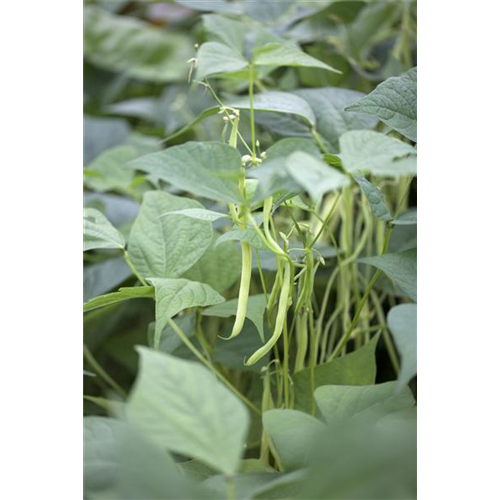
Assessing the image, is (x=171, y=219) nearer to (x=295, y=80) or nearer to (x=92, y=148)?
(x=295, y=80)

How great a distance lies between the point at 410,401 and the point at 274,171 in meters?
0.14

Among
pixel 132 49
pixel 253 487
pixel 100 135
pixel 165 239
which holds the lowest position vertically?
pixel 253 487

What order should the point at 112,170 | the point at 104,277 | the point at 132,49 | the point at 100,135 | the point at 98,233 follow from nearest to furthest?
the point at 98,233 → the point at 104,277 → the point at 112,170 → the point at 100,135 → the point at 132,49

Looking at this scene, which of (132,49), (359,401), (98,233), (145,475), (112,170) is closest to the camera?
(145,475)

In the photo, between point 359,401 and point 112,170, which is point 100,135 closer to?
point 112,170

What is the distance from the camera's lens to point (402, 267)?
35cm

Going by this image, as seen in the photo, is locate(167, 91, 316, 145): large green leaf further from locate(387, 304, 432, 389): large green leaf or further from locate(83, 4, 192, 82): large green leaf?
locate(83, 4, 192, 82): large green leaf

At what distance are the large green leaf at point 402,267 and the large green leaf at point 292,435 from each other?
0.08 m

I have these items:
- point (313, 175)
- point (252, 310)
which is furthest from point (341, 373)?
point (313, 175)

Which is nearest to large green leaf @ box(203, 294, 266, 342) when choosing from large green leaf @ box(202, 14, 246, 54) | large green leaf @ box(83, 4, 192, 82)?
large green leaf @ box(202, 14, 246, 54)

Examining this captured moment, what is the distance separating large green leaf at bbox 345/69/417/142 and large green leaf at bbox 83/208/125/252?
0.17 m

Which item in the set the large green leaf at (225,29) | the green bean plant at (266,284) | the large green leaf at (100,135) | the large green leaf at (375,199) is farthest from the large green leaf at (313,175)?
the large green leaf at (100,135)

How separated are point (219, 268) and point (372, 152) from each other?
0.65 ft

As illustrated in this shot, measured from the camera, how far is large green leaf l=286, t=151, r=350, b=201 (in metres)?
0.23
